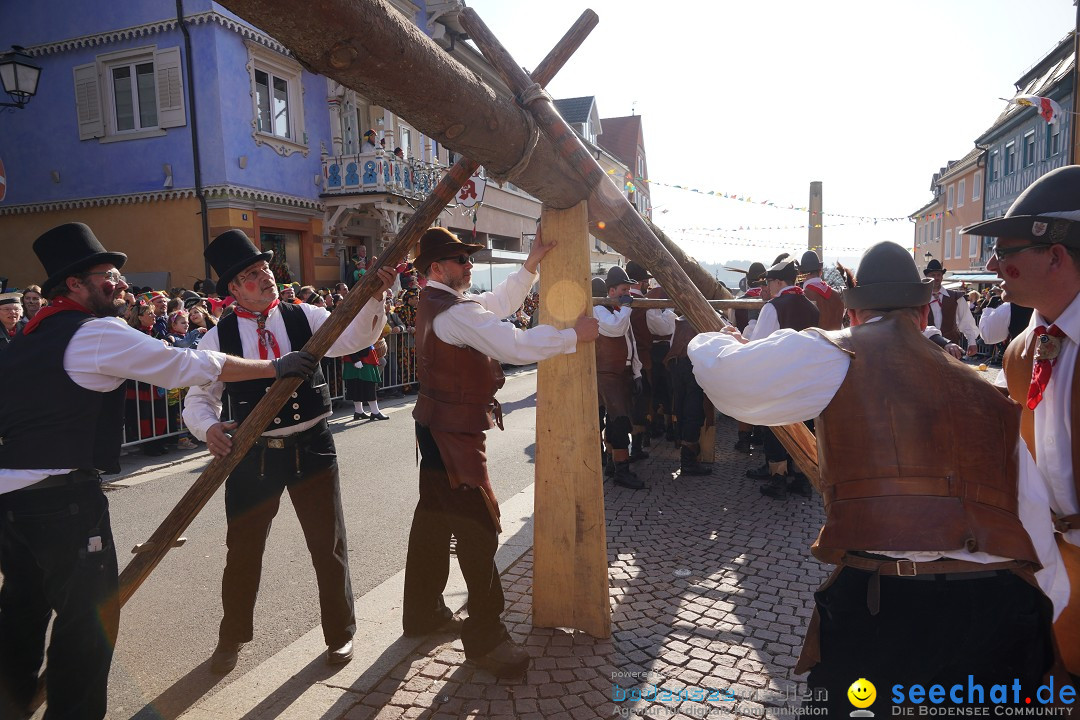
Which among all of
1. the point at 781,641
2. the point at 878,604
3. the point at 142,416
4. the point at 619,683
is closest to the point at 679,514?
the point at 781,641

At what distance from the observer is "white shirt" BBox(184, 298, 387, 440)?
3.06m

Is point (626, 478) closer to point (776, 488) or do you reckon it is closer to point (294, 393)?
point (776, 488)

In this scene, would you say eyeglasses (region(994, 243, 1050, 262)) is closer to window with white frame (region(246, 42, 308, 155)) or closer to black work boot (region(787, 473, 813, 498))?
black work boot (region(787, 473, 813, 498))

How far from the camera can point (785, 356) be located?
6.15 ft

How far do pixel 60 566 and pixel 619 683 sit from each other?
89.6 inches

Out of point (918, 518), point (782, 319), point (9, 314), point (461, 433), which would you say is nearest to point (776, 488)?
point (782, 319)

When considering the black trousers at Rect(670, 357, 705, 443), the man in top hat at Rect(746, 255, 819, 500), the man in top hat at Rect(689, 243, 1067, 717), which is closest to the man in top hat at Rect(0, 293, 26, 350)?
the black trousers at Rect(670, 357, 705, 443)

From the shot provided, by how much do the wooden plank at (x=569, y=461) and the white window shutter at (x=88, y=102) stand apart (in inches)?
584

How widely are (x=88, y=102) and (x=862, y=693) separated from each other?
17239mm

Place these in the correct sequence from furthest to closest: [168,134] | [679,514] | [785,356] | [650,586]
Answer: [168,134] < [679,514] < [650,586] < [785,356]

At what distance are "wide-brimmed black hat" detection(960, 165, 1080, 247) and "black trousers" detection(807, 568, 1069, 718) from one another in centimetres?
99

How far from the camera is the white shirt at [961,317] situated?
795 centimetres

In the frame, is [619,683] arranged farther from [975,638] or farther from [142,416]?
Result: [142,416]

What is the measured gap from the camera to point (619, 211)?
2.98 metres
